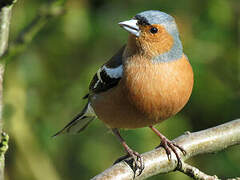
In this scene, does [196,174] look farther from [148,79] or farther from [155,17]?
[155,17]

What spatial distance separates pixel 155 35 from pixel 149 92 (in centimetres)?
50

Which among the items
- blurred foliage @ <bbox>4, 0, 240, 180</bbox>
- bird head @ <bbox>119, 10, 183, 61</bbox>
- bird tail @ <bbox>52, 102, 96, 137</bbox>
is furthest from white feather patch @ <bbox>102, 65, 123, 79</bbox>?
blurred foliage @ <bbox>4, 0, 240, 180</bbox>

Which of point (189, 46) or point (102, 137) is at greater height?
point (189, 46)

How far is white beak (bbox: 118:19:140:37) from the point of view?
3176 millimetres

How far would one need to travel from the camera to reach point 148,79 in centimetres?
311

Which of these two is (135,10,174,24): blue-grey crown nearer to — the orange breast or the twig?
the orange breast

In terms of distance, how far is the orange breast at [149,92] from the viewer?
3.08 metres

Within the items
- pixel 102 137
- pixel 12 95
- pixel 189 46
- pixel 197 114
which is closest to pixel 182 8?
pixel 189 46

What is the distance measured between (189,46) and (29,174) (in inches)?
86.9

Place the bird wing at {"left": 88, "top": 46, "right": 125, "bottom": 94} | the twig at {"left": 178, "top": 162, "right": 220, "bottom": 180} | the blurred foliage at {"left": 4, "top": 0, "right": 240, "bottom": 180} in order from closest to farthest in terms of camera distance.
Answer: the twig at {"left": 178, "top": 162, "right": 220, "bottom": 180}, the bird wing at {"left": 88, "top": 46, "right": 125, "bottom": 94}, the blurred foliage at {"left": 4, "top": 0, "right": 240, "bottom": 180}

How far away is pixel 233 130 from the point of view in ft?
10.3

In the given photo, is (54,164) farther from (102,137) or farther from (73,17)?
(73,17)

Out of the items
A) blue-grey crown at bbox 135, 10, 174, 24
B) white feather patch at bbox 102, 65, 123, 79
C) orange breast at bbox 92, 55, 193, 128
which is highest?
blue-grey crown at bbox 135, 10, 174, 24

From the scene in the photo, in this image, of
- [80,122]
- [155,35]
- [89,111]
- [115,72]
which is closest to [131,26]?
[155,35]
